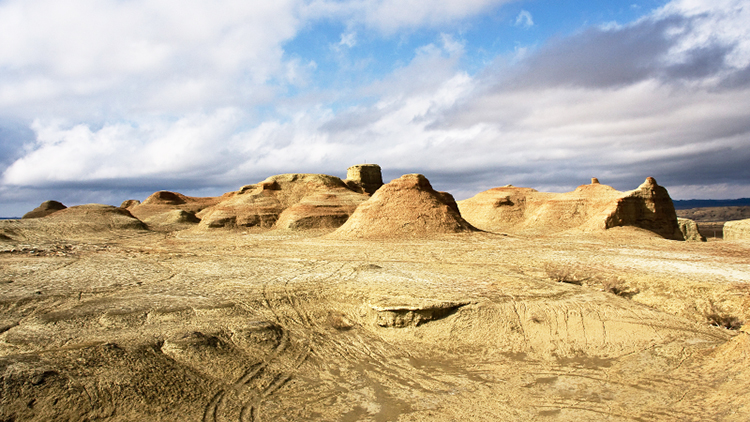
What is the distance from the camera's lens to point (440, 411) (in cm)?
555

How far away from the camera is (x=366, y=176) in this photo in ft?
158

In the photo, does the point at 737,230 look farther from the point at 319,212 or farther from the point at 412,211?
the point at 319,212

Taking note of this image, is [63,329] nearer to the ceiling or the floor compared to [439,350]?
nearer to the ceiling

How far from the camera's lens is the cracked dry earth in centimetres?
541

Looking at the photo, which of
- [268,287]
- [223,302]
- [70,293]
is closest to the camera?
[223,302]

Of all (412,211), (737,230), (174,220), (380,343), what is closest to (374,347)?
(380,343)

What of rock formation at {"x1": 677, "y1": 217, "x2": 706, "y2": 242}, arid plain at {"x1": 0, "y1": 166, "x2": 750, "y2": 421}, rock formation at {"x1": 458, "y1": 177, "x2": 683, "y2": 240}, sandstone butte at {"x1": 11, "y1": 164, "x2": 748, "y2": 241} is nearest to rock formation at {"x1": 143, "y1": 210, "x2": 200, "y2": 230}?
sandstone butte at {"x1": 11, "y1": 164, "x2": 748, "y2": 241}

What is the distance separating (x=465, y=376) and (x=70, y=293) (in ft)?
28.0

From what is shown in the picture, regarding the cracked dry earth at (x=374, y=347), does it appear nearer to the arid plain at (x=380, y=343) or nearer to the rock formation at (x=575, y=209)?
the arid plain at (x=380, y=343)

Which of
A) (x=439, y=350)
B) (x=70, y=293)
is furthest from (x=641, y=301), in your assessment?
(x=70, y=293)

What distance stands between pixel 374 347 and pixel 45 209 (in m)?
58.5

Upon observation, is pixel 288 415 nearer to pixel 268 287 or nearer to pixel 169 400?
pixel 169 400

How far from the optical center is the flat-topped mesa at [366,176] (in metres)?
47.7

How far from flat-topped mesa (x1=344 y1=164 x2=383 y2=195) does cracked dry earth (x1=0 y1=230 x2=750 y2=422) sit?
3646cm
